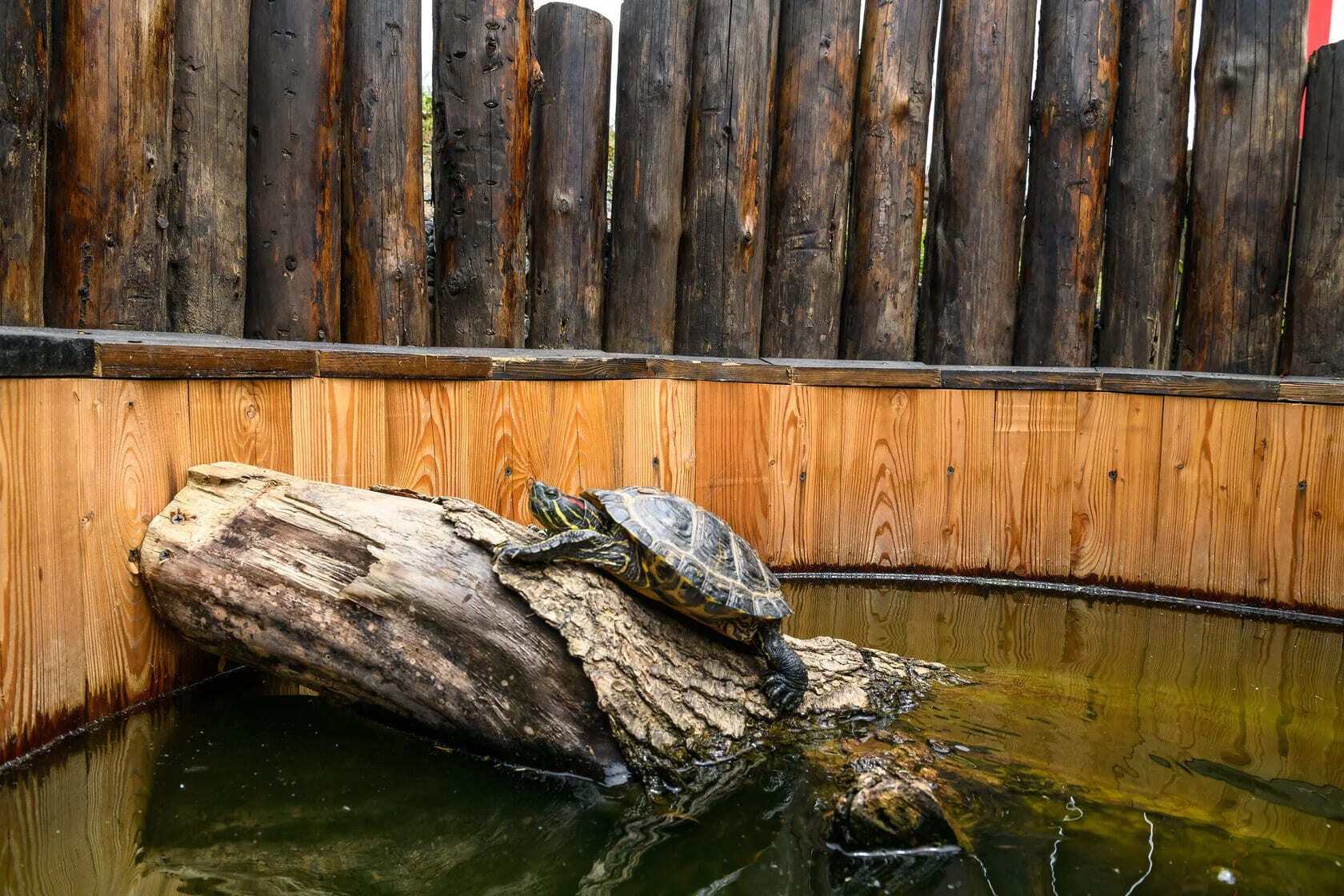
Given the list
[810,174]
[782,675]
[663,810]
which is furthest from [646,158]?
[663,810]

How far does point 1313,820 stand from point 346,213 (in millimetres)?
3951

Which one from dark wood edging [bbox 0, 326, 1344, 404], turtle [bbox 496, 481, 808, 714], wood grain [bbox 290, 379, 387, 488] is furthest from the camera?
wood grain [bbox 290, 379, 387, 488]

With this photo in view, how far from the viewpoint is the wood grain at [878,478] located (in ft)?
15.3

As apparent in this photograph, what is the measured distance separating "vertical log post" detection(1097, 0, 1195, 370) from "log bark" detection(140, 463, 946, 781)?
321cm

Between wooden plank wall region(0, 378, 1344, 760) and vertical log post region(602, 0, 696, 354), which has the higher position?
vertical log post region(602, 0, 696, 354)

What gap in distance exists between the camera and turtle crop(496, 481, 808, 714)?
2809 mm

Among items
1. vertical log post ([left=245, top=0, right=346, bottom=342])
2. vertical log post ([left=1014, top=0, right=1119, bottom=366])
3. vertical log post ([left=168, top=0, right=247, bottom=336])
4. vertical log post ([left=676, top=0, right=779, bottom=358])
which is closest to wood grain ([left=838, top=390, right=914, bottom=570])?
vertical log post ([left=676, top=0, right=779, bottom=358])

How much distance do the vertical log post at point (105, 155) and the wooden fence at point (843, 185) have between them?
662mm

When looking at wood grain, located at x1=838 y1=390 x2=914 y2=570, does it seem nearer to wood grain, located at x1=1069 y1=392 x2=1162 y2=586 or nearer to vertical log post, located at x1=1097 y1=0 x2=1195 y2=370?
wood grain, located at x1=1069 y1=392 x2=1162 y2=586

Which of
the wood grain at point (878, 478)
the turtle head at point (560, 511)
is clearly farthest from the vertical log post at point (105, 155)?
→ the wood grain at point (878, 478)

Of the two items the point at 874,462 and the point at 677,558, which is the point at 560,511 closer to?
the point at 677,558

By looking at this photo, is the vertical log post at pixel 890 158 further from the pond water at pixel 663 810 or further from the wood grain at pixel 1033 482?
the pond water at pixel 663 810

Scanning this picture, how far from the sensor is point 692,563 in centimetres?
283

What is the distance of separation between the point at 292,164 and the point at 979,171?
332cm
